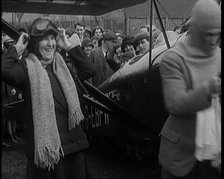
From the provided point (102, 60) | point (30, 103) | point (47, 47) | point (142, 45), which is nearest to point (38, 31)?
point (47, 47)

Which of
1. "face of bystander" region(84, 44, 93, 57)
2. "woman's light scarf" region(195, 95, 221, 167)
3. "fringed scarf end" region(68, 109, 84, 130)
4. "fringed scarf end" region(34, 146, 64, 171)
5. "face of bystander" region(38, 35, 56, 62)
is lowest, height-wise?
"fringed scarf end" region(34, 146, 64, 171)

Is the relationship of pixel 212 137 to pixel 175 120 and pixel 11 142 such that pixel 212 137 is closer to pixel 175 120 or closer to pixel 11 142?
pixel 175 120

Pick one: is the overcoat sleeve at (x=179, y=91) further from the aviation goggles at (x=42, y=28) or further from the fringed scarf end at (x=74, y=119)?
the aviation goggles at (x=42, y=28)

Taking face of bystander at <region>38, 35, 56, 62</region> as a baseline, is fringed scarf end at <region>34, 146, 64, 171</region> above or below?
below

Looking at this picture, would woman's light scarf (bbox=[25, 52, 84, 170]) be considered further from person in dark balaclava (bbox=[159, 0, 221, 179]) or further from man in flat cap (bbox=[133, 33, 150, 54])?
man in flat cap (bbox=[133, 33, 150, 54])

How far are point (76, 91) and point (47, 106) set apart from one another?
343 millimetres

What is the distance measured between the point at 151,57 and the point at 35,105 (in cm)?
201

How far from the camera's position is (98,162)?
6.35 meters

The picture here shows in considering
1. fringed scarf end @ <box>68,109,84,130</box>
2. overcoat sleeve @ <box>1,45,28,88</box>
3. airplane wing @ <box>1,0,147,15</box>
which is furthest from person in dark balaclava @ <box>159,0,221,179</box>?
airplane wing @ <box>1,0,147,15</box>

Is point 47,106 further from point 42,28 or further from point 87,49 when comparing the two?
point 87,49

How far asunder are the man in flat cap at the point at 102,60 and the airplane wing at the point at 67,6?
5.77 feet

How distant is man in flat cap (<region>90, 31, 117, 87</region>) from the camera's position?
7.16 meters

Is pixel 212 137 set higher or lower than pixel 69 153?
higher

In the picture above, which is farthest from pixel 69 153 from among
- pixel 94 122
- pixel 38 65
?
pixel 94 122
